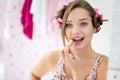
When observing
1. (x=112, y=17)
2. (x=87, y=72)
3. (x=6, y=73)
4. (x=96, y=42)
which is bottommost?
(x=6, y=73)

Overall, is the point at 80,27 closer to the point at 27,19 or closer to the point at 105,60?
the point at 105,60

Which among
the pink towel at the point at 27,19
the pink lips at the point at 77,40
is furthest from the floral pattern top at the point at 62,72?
the pink towel at the point at 27,19

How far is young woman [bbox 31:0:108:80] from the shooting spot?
0.98 meters

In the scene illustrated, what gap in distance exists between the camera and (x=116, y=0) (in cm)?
93

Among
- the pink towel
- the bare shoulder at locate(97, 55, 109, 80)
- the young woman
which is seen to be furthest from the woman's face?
the pink towel

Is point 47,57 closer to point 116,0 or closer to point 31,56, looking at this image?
point 31,56

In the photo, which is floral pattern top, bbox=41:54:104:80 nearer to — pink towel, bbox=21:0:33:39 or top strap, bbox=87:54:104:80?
top strap, bbox=87:54:104:80

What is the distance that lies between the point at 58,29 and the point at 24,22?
9.5 inches

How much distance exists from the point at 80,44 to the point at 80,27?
0.07m

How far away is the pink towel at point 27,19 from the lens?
48.4 inches

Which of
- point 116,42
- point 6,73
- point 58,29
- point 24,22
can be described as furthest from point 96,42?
point 6,73

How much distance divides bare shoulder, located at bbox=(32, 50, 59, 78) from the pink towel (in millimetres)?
160

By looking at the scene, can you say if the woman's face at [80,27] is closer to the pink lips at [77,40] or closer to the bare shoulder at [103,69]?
the pink lips at [77,40]

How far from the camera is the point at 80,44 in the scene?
3.27ft
